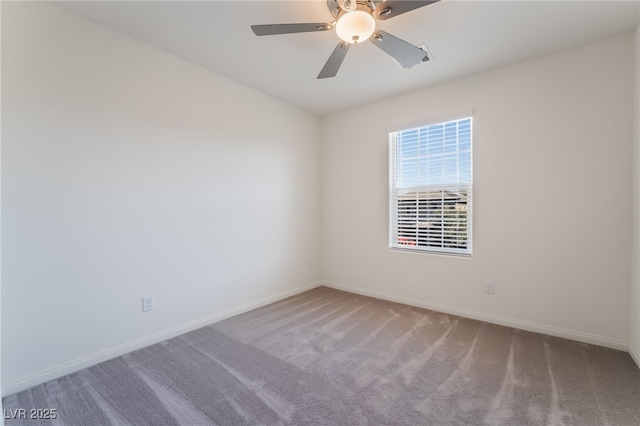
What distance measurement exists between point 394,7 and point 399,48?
299mm

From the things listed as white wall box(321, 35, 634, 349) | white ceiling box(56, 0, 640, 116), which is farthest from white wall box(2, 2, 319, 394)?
white wall box(321, 35, 634, 349)

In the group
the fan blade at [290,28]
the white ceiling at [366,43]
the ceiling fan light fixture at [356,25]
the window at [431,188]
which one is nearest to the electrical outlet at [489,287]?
the window at [431,188]

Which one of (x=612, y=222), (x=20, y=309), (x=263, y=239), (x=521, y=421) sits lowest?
(x=521, y=421)

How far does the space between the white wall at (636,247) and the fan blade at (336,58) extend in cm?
228

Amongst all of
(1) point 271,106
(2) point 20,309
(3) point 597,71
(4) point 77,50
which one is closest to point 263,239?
(1) point 271,106

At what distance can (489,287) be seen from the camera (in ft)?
9.37

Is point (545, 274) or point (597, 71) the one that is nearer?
point (597, 71)

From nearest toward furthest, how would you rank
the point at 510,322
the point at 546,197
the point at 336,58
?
the point at 336,58, the point at 546,197, the point at 510,322

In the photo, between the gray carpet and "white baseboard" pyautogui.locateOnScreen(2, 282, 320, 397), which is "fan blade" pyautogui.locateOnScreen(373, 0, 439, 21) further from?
"white baseboard" pyautogui.locateOnScreen(2, 282, 320, 397)

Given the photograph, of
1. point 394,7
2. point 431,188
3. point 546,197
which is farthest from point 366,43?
point 546,197

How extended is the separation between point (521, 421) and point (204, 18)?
3331mm

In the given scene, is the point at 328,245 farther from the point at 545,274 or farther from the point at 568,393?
the point at 568,393

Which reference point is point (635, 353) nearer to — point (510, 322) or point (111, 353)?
point (510, 322)

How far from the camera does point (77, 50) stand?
206 cm
